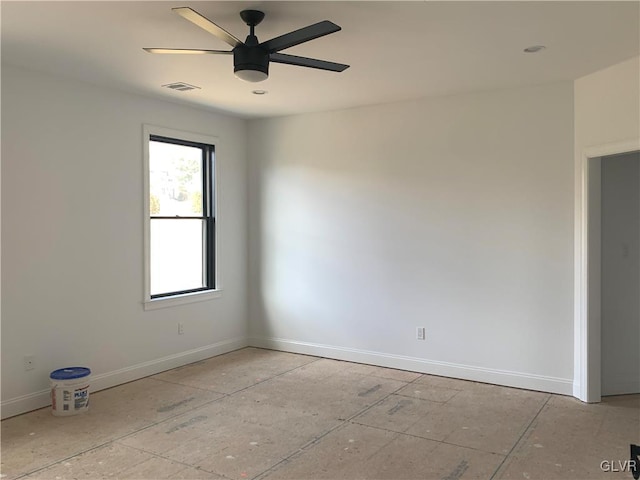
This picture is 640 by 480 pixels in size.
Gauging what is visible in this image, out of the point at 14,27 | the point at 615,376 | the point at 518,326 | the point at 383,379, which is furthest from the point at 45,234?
the point at 615,376

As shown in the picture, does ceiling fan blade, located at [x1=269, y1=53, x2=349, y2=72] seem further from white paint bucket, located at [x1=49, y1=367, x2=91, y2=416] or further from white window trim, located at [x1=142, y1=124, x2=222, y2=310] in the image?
white paint bucket, located at [x1=49, y1=367, x2=91, y2=416]

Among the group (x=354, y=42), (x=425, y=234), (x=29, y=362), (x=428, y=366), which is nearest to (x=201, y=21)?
(x=354, y=42)

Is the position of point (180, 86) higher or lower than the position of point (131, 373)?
higher

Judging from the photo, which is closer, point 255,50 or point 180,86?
point 255,50

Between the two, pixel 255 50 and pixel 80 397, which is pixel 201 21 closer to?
pixel 255 50

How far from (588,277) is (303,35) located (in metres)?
3.06

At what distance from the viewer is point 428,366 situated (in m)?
5.14

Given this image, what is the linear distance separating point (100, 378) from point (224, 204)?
227 cm

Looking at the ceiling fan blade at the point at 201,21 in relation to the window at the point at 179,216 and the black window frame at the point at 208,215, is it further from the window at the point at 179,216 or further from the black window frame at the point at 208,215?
the black window frame at the point at 208,215

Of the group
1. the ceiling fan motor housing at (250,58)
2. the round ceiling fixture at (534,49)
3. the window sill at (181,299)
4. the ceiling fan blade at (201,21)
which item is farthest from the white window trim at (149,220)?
the round ceiling fixture at (534,49)

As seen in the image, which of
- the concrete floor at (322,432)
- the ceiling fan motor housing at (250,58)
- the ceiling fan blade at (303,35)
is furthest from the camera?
the concrete floor at (322,432)

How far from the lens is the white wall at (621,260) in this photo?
15.1 ft

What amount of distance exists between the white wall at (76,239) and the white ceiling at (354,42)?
12.5 inches

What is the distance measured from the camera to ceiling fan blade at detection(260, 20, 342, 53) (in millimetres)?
2559
